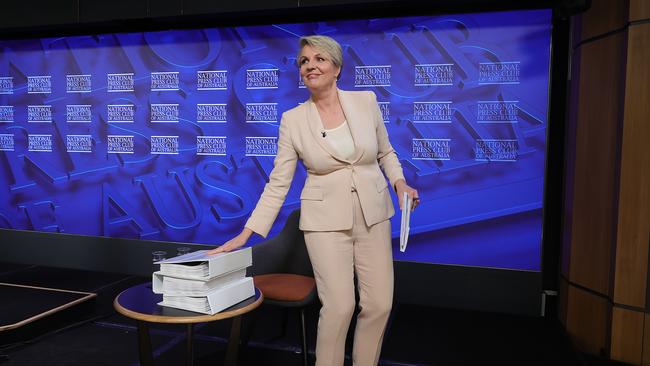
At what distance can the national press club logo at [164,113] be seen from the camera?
4.84 metres

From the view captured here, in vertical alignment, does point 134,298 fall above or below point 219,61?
below

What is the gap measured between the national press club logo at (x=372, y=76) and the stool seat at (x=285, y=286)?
1.98 m

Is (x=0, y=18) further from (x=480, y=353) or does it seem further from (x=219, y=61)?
(x=480, y=353)

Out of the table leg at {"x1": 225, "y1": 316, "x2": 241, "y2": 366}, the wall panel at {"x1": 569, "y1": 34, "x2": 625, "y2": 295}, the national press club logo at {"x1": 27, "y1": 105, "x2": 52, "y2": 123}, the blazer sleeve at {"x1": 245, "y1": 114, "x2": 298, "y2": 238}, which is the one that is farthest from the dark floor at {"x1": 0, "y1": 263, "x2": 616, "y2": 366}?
the national press club logo at {"x1": 27, "y1": 105, "x2": 52, "y2": 123}

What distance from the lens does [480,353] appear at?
3174 mm

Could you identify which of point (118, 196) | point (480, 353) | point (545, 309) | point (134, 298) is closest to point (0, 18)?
point (118, 196)

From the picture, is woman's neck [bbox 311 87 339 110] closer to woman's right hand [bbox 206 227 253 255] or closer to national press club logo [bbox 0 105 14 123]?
woman's right hand [bbox 206 227 253 255]

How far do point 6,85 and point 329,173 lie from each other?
4987 millimetres

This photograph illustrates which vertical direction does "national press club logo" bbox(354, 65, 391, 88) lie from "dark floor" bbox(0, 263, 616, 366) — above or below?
above

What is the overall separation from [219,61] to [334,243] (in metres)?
3.14

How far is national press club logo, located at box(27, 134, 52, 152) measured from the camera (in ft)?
17.3

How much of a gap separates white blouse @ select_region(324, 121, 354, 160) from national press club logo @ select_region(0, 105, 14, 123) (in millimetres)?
4847

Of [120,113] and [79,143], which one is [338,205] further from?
[79,143]

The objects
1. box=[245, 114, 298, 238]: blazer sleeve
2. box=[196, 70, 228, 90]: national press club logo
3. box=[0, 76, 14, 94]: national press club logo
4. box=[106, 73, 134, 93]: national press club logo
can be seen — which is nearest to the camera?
box=[245, 114, 298, 238]: blazer sleeve
